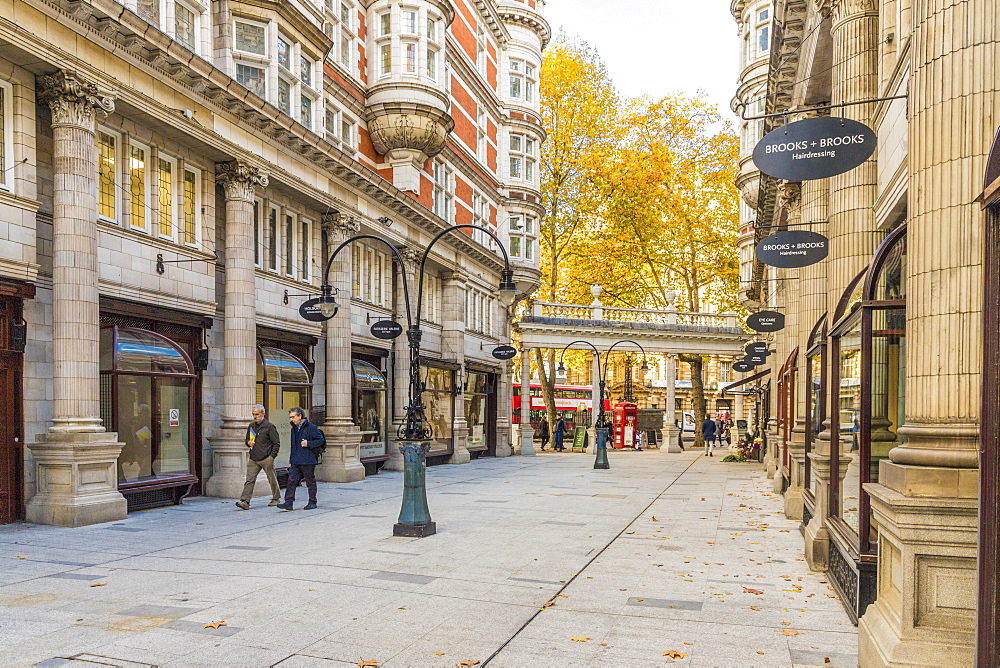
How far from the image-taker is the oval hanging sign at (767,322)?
835 inches

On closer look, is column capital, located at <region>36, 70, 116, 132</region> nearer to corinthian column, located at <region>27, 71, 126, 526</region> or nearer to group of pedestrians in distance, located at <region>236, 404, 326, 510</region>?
corinthian column, located at <region>27, 71, 126, 526</region>

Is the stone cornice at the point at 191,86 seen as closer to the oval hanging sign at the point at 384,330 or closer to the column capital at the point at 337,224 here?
the column capital at the point at 337,224

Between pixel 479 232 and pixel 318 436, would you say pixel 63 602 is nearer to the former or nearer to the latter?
pixel 318 436

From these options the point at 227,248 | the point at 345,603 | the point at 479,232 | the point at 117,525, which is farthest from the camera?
the point at 479,232

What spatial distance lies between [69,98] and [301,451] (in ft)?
22.2

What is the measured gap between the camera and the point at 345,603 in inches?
315

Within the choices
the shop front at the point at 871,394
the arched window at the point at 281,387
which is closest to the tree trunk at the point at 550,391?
the arched window at the point at 281,387

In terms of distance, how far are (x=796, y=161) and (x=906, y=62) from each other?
7.60ft

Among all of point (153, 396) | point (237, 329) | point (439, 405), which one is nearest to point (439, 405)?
point (439, 405)

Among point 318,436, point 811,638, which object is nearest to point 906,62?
point 811,638

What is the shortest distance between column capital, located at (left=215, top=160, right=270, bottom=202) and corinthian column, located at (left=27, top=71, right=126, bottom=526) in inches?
163

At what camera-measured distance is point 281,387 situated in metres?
20.2

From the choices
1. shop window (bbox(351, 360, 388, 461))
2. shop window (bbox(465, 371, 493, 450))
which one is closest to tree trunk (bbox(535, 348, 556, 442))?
shop window (bbox(465, 371, 493, 450))

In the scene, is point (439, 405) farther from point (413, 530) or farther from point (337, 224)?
point (413, 530)
